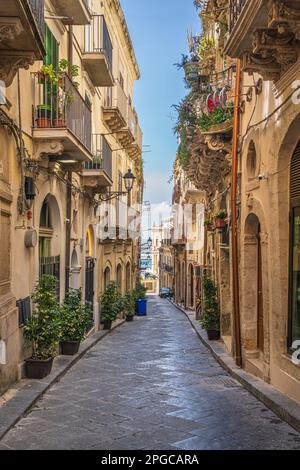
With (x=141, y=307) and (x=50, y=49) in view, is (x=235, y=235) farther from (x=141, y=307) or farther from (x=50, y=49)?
(x=141, y=307)

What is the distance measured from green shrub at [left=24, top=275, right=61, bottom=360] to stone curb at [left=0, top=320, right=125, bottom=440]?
48cm

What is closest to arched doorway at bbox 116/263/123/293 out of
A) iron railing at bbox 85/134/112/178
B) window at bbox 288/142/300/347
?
iron railing at bbox 85/134/112/178

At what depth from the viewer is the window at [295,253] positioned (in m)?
8.32

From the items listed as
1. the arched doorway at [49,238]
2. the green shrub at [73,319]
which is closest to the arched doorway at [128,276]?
the arched doorway at [49,238]

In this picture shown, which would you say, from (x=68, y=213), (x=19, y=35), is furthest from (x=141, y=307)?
(x=19, y=35)

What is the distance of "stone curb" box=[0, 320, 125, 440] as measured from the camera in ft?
23.6

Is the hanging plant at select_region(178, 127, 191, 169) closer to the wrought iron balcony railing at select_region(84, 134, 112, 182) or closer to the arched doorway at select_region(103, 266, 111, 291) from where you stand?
the wrought iron balcony railing at select_region(84, 134, 112, 182)

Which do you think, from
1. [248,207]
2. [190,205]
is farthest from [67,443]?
[190,205]

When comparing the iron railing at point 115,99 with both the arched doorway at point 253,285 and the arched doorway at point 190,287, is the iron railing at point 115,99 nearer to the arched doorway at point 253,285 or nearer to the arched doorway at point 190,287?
the arched doorway at point 253,285

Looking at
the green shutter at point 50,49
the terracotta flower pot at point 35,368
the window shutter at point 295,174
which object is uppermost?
the green shutter at point 50,49

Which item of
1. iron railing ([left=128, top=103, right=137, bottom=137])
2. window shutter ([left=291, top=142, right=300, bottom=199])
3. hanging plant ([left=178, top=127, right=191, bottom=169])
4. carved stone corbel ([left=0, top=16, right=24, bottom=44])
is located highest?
iron railing ([left=128, top=103, right=137, bottom=137])

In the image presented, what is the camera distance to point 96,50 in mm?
16203

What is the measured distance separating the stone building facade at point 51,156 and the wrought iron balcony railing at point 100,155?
4cm

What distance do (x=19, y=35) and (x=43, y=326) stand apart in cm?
471
